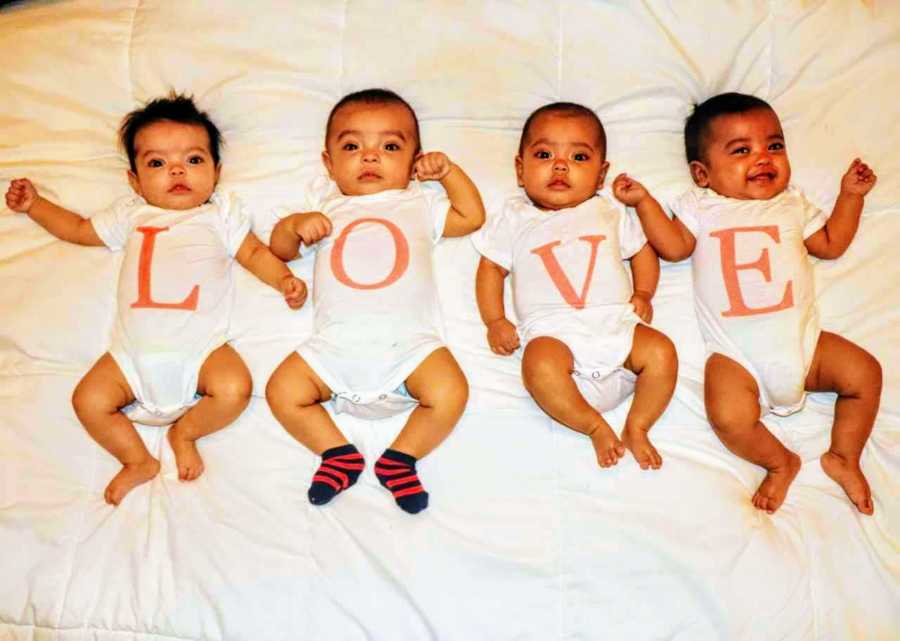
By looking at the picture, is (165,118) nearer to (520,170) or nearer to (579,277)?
(520,170)

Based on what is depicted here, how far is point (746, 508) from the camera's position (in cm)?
148

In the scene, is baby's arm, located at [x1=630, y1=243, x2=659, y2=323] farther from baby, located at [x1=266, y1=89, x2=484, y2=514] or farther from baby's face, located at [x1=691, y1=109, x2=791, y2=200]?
baby, located at [x1=266, y1=89, x2=484, y2=514]

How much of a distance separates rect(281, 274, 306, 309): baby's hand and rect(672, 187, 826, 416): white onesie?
0.73 meters

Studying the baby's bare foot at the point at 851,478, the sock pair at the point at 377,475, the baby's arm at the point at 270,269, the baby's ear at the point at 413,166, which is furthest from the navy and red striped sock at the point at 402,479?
the baby's bare foot at the point at 851,478

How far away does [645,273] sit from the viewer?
164 cm

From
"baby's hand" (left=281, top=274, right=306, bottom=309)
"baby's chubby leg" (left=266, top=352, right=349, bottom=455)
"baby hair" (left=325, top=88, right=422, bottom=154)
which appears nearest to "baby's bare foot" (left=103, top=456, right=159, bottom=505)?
"baby's chubby leg" (left=266, top=352, right=349, bottom=455)

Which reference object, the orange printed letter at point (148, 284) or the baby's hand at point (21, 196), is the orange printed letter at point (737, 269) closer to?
the orange printed letter at point (148, 284)

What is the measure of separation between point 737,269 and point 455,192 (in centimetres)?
54

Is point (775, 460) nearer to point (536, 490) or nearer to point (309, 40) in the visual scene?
point (536, 490)

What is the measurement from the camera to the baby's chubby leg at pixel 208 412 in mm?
1539

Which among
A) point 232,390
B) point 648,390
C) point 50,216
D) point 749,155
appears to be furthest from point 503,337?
point 50,216

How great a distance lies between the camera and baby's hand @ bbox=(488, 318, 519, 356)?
62.5 inches

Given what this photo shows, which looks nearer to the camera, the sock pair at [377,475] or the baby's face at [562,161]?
the sock pair at [377,475]

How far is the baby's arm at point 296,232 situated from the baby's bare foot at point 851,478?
3.22 feet
